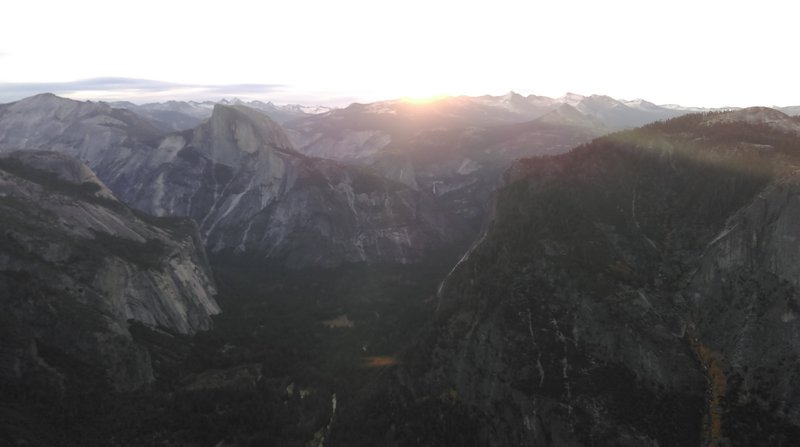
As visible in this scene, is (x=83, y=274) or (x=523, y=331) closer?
(x=523, y=331)

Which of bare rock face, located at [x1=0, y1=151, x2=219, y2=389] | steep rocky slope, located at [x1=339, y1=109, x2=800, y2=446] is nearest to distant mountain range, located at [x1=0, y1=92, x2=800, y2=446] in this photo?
steep rocky slope, located at [x1=339, y1=109, x2=800, y2=446]

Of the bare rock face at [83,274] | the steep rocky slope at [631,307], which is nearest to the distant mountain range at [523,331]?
the steep rocky slope at [631,307]

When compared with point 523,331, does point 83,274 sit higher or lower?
lower

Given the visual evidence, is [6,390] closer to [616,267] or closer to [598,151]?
[616,267]

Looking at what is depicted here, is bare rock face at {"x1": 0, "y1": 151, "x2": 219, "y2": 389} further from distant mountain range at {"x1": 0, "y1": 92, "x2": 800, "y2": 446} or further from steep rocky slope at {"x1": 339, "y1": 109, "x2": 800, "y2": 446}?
steep rocky slope at {"x1": 339, "y1": 109, "x2": 800, "y2": 446}

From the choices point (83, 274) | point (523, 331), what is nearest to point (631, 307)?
point (523, 331)

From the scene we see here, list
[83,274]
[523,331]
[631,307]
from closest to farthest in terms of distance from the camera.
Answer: [631,307], [523,331], [83,274]

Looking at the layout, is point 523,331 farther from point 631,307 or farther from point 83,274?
point 83,274
